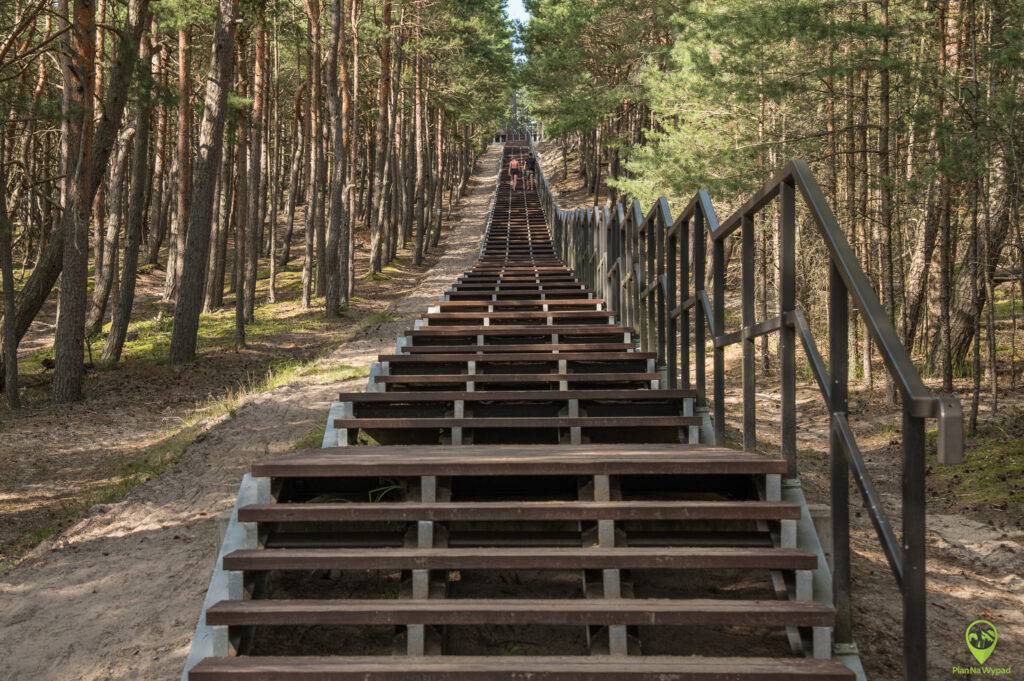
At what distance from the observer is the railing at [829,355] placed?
2426 mm

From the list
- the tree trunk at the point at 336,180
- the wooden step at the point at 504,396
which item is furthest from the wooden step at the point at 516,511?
the tree trunk at the point at 336,180

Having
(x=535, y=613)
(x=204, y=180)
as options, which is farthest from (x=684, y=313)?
(x=204, y=180)

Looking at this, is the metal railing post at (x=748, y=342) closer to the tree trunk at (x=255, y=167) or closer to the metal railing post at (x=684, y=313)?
the metal railing post at (x=684, y=313)

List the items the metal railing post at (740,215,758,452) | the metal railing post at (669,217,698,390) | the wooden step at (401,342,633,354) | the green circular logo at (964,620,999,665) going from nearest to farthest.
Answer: the green circular logo at (964,620,999,665) < the metal railing post at (740,215,758,452) < the metal railing post at (669,217,698,390) < the wooden step at (401,342,633,354)

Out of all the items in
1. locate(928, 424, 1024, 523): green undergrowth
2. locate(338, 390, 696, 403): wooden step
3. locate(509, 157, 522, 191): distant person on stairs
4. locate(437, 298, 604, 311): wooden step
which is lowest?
locate(928, 424, 1024, 523): green undergrowth

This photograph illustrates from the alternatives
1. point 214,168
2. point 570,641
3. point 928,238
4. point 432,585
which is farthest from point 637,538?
point 214,168

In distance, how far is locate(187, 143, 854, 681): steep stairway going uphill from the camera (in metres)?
2.96

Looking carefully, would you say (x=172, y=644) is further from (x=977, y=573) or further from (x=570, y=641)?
(x=977, y=573)

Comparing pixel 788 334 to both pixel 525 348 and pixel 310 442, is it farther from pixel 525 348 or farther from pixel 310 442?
pixel 310 442

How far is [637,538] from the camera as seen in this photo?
3.61m

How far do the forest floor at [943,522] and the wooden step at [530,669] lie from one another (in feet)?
2.51

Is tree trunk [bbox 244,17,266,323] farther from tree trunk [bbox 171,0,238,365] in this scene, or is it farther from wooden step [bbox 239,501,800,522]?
wooden step [bbox 239,501,800,522]

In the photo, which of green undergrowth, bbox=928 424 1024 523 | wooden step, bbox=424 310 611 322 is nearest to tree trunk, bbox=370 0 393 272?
wooden step, bbox=424 310 611 322

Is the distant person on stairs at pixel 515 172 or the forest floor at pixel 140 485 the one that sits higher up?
the distant person on stairs at pixel 515 172
